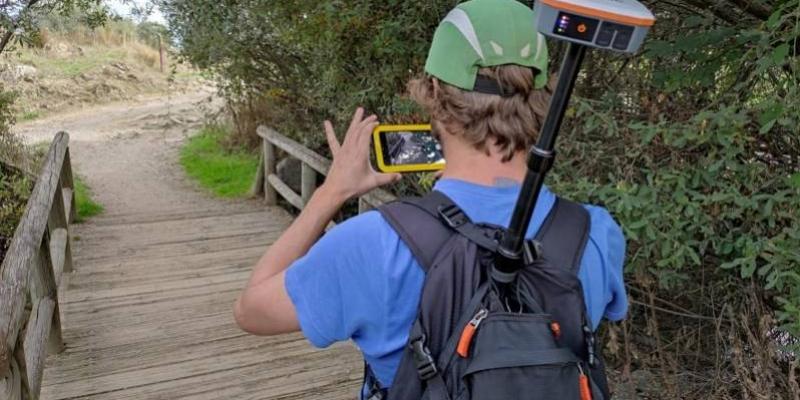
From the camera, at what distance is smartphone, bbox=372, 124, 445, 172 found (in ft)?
4.42

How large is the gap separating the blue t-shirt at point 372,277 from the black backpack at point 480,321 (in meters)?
0.03

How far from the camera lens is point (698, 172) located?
2.07 m

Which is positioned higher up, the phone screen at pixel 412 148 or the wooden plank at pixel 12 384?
the phone screen at pixel 412 148

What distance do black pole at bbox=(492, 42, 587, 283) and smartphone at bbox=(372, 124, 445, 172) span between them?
0.39 meters

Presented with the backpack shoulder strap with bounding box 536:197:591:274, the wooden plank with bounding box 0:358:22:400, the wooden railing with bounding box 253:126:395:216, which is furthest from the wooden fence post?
the backpack shoulder strap with bounding box 536:197:591:274

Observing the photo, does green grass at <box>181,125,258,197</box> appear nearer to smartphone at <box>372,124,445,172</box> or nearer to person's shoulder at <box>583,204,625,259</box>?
smartphone at <box>372,124,445,172</box>

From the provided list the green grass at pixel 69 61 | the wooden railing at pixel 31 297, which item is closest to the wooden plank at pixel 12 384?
the wooden railing at pixel 31 297

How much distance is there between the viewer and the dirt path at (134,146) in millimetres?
8414

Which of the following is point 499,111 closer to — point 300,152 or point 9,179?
point 300,152

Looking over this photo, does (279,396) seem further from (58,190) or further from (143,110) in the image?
(143,110)

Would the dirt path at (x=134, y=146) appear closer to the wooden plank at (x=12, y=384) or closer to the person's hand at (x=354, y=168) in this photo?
the wooden plank at (x=12, y=384)

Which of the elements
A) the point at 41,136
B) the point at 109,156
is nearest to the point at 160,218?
the point at 109,156

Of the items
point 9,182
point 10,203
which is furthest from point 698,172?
point 9,182

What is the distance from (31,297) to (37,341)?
62cm
